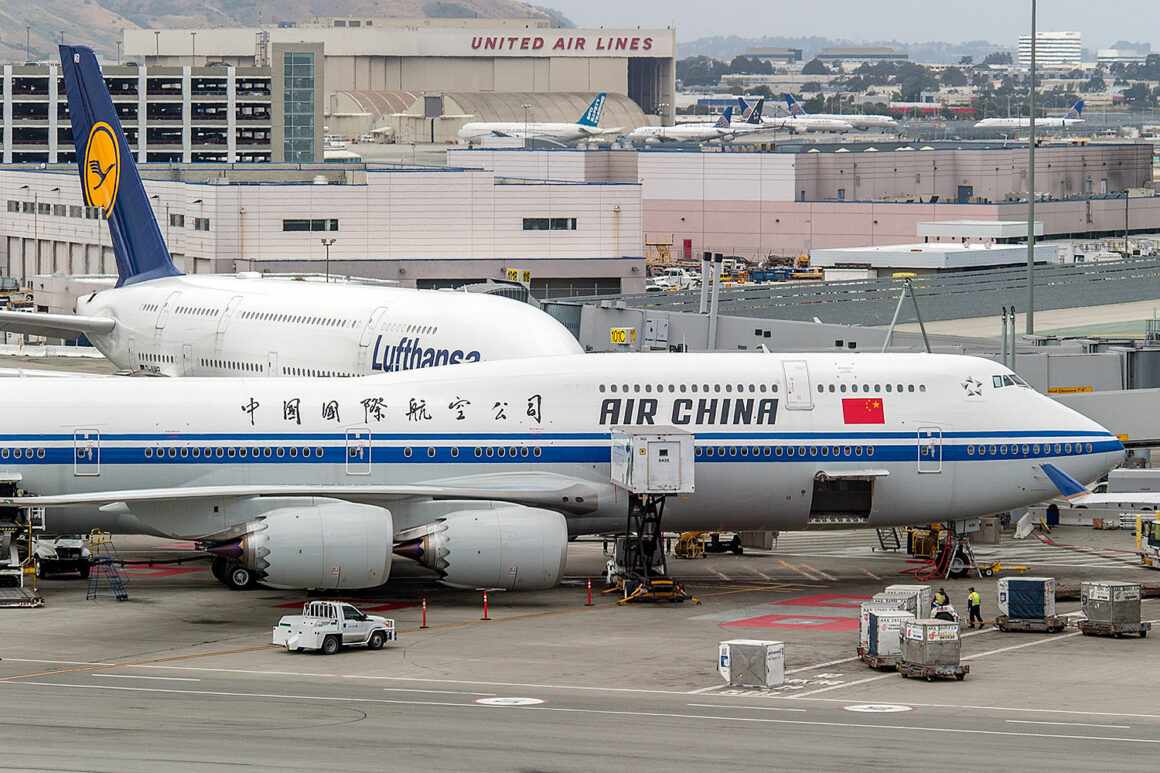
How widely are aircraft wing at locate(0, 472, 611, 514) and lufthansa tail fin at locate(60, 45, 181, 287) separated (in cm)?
3582

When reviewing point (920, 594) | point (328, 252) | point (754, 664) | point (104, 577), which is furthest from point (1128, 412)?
point (328, 252)

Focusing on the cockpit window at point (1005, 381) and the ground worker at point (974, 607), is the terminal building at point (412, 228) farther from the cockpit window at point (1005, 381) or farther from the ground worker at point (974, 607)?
the ground worker at point (974, 607)

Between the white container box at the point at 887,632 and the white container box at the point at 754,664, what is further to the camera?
the white container box at the point at 887,632

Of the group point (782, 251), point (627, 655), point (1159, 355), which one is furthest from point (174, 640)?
point (782, 251)

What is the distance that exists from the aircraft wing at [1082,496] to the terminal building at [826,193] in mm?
102081

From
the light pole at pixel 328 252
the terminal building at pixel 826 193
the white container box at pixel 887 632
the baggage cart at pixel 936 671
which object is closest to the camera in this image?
the baggage cart at pixel 936 671

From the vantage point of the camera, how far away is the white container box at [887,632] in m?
41.5

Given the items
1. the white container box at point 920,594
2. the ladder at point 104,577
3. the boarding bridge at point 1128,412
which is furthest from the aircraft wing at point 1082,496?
the ladder at point 104,577

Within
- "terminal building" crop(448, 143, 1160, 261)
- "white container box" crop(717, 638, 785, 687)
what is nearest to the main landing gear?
"white container box" crop(717, 638, 785, 687)

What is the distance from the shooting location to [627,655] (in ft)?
140

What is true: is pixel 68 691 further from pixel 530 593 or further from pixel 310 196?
pixel 310 196

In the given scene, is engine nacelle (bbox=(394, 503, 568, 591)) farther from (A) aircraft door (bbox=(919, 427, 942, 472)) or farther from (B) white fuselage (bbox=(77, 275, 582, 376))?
(B) white fuselage (bbox=(77, 275, 582, 376))

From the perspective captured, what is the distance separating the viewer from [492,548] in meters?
48.1

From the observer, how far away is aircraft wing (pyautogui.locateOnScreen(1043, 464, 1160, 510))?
5212 cm
